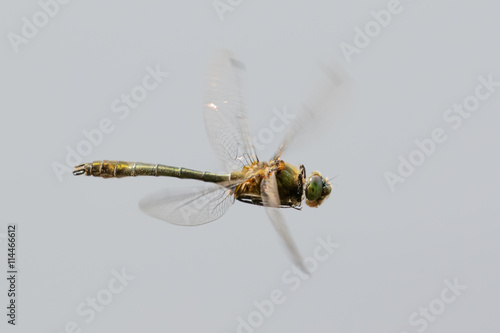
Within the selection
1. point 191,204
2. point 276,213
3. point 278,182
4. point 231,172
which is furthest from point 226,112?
point 276,213

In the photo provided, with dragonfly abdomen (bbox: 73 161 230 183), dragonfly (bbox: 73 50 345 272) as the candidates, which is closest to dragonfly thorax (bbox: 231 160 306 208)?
dragonfly (bbox: 73 50 345 272)

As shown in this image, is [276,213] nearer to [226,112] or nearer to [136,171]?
[226,112]

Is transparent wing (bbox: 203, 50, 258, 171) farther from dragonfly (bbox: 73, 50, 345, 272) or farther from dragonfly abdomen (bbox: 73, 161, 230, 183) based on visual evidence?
dragonfly abdomen (bbox: 73, 161, 230, 183)

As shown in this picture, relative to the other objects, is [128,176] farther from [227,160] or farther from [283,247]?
[283,247]

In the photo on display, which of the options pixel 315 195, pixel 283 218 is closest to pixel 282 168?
pixel 315 195

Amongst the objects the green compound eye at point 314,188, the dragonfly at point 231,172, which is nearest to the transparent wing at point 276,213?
the dragonfly at point 231,172

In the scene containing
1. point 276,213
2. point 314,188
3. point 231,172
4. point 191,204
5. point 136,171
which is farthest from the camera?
point 136,171
